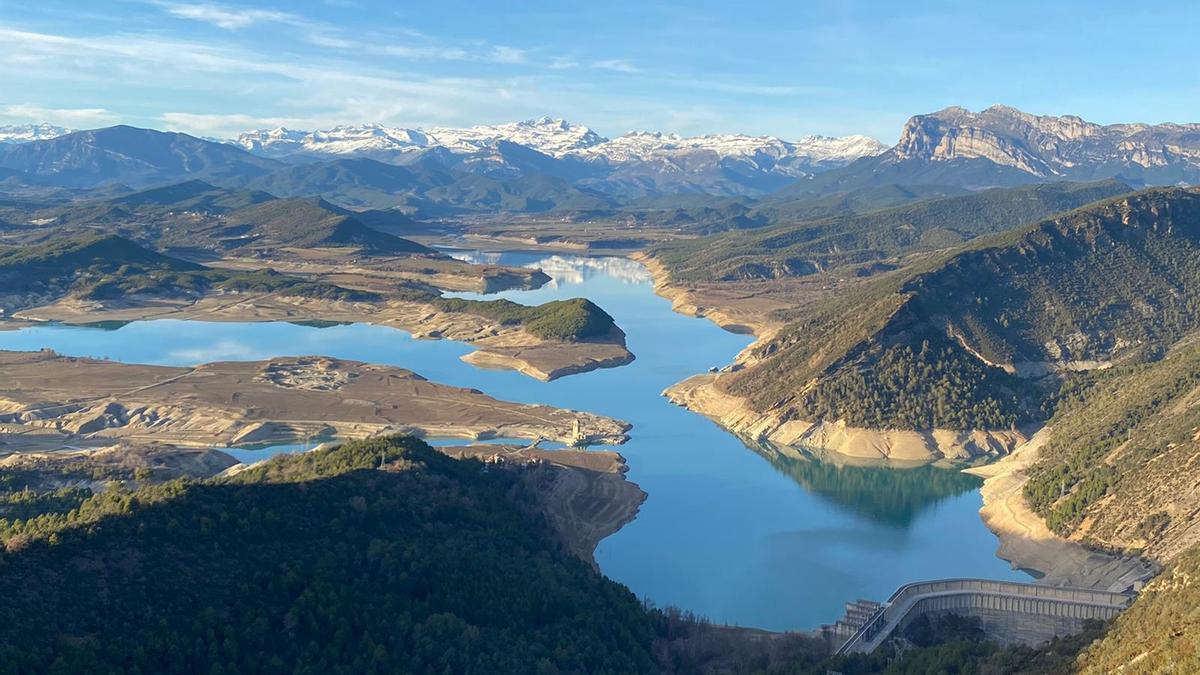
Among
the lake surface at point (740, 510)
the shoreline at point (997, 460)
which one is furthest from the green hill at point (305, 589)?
the shoreline at point (997, 460)

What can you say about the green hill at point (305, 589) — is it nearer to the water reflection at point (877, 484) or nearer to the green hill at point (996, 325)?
the water reflection at point (877, 484)

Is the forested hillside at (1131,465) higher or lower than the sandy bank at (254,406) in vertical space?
higher

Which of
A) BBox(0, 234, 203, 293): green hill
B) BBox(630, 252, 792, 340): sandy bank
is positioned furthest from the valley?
BBox(0, 234, 203, 293): green hill

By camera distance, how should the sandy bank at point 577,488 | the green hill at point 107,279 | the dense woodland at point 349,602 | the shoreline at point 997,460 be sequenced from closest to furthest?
the dense woodland at point 349,602, the shoreline at point 997,460, the sandy bank at point 577,488, the green hill at point 107,279

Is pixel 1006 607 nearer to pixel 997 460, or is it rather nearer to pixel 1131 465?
pixel 1131 465

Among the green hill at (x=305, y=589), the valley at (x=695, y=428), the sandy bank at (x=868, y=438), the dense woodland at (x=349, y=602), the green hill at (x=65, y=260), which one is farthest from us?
the green hill at (x=65, y=260)

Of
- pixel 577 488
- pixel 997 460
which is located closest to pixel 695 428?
pixel 577 488
